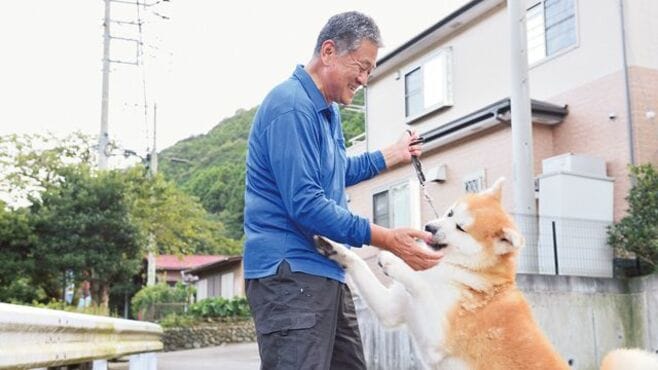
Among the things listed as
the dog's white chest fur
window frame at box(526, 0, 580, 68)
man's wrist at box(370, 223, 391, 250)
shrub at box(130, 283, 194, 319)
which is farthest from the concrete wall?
shrub at box(130, 283, 194, 319)

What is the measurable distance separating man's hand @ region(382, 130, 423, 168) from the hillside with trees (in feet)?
113

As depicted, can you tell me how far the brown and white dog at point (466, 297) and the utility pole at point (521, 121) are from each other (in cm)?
647

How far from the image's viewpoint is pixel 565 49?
45.7 ft

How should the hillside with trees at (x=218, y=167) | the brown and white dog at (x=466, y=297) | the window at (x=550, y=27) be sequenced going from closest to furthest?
the brown and white dog at (x=466, y=297)
the window at (x=550, y=27)
the hillside with trees at (x=218, y=167)

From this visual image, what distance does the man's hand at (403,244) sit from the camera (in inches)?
115

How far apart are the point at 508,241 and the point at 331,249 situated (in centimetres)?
131

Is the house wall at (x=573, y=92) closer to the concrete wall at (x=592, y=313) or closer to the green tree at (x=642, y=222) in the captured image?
the green tree at (x=642, y=222)

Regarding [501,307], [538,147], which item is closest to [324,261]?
[501,307]

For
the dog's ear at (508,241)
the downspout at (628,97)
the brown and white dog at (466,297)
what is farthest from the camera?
the downspout at (628,97)

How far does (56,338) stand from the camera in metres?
2.73

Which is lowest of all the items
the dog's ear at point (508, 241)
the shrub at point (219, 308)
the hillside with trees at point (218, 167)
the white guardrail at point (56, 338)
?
the shrub at point (219, 308)

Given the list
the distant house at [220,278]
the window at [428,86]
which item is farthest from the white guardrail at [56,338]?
the distant house at [220,278]

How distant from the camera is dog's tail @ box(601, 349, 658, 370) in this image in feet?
11.9

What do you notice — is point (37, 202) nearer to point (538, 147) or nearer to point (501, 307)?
point (538, 147)
